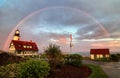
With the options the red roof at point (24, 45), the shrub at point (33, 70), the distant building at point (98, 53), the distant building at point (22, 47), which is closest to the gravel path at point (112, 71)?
the shrub at point (33, 70)

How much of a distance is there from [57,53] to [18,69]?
8386mm

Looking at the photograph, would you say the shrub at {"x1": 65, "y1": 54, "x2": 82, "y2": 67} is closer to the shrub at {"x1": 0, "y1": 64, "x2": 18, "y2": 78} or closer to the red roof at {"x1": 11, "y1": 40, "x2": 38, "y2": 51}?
the shrub at {"x1": 0, "y1": 64, "x2": 18, "y2": 78}

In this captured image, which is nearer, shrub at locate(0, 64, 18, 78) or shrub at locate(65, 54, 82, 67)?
shrub at locate(0, 64, 18, 78)

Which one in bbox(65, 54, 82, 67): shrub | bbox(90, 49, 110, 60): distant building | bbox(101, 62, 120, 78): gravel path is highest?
bbox(90, 49, 110, 60): distant building

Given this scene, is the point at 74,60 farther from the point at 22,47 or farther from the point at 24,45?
the point at 24,45

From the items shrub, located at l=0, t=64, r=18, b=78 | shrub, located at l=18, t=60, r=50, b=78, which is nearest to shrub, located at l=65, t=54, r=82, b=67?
shrub, located at l=0, t=64, r=18, b=78

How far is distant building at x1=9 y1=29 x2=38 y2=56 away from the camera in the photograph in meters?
71.6

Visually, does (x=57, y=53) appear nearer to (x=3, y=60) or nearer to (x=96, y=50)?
(x=3, y=60)

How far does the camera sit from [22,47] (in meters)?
73.8

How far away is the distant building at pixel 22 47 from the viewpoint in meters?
71.6

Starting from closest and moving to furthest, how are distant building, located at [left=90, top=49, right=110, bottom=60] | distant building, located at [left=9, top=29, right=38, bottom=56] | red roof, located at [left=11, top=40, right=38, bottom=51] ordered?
distant building, located at [left=9, top=29, right=38, bottom=56] → red roof, located at [left=11, top=40, right=38, bottom=51] → distant building, located at [left=90, top=49, right=110, bottom=60]

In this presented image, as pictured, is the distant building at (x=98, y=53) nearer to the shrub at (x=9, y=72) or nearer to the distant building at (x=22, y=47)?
the distant building at (x=22, y=47)

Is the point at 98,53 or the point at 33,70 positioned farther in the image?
the point at 98,53

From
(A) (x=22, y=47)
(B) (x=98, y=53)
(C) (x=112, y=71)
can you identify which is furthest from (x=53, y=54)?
(B) (x=98, y=53)
